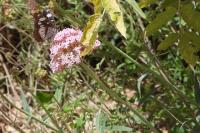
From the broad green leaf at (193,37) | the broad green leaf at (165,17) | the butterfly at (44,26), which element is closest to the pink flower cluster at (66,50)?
the butterfly at (44,26)

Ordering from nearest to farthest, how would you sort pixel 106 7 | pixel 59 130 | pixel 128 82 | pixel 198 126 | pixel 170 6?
pixel 106 7 → pixel 170 6 → pixel 59 130 → pixel 198 126 → pixel 128 82

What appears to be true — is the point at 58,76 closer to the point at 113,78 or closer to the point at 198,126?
the point at 113,78

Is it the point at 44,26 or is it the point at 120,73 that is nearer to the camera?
the point at 44,26

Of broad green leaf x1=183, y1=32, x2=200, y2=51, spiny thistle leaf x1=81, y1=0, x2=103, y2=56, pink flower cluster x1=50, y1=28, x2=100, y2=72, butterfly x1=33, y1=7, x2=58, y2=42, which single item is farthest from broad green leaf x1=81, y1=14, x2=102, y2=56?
broad green leaf x1=183, y1=32, x2=200, y2=51

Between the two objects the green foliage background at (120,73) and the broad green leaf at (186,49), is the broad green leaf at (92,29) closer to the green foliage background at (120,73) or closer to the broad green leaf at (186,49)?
the green foliage background at (120,73)

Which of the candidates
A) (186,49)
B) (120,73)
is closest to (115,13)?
(186,49)

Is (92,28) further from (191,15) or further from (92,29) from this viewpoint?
(191,15)

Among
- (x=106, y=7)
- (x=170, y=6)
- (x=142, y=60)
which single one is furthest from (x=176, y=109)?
(x=106, y=7)

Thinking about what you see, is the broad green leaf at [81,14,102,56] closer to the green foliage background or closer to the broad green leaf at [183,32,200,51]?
the green foliage background
